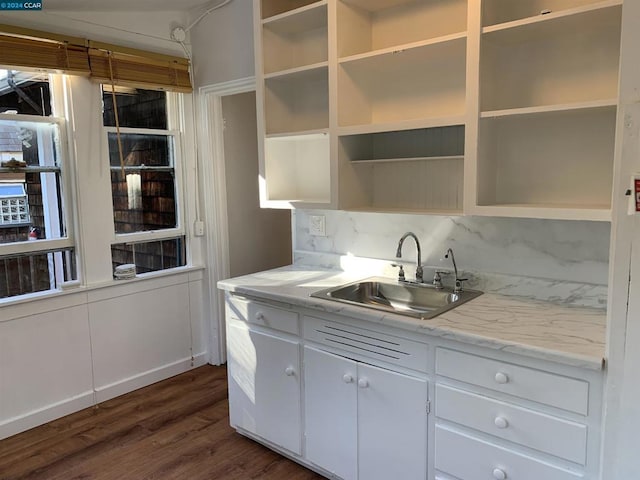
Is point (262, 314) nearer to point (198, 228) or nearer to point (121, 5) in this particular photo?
point (198, 228)

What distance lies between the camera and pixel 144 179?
3.26m

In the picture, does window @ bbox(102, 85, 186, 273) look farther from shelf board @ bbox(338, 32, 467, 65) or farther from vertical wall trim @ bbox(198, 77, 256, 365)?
shelf board @ bbox(338, 32, 467, 65)

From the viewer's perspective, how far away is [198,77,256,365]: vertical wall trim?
11.2 feet

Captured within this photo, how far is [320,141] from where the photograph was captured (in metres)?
2.74

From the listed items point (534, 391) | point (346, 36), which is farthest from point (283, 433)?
point (346, 36)

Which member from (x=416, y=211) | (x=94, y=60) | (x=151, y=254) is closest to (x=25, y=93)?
(x=94, y=60)

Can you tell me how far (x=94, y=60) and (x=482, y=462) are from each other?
2.89 meters

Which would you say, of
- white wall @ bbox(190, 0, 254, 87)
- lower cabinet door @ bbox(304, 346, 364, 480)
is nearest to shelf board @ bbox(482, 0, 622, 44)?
lower cabinet door @ bbox(304, 346, 364, 480)

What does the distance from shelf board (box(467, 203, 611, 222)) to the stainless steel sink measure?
Answer: 430 mm

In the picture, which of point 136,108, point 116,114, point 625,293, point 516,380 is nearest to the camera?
point 625,293

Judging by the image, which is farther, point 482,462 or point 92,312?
point 92,312

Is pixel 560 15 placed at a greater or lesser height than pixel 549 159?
greater

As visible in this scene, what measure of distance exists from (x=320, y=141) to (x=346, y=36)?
0.61 metres

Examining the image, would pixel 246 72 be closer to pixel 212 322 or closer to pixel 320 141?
pixel 320 141
